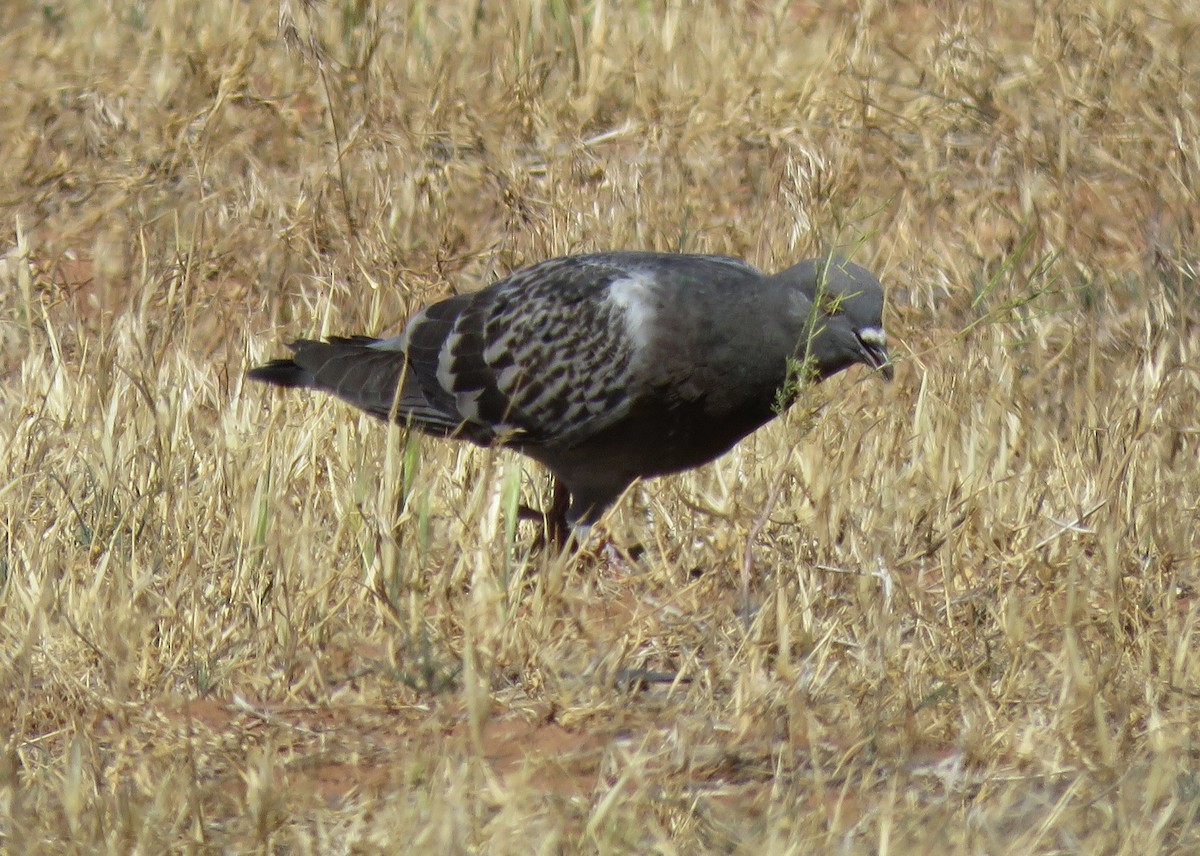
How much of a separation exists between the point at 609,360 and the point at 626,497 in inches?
14.2

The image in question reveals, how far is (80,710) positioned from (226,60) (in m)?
4.22

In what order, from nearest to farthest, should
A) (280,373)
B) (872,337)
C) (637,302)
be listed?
(872,337)
(637,302)
(280,373)

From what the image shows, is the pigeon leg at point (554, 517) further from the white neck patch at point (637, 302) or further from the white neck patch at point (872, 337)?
the white neck patch at point (872, 337)

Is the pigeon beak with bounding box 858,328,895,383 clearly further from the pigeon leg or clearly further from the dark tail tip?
the dark tail tip

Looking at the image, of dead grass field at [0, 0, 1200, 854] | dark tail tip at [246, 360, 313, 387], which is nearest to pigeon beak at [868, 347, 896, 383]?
dead grass field at [0, 0, 1200, 854]

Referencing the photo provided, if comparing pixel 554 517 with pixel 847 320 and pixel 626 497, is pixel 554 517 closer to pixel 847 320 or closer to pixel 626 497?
pixel 626 497

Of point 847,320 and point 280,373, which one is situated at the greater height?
point 847,320

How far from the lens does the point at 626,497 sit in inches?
182

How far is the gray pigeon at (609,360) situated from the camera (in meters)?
4.36

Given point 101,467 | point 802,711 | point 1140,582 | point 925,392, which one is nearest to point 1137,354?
point 925,392

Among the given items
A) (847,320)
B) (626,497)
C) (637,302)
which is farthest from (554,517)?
(847,320)

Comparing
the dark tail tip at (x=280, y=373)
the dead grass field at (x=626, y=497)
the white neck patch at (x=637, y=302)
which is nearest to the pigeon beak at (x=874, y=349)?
the dead grass field at (x=626, y=497)

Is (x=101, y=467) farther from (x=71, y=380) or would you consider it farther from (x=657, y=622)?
(x=657, y=622)

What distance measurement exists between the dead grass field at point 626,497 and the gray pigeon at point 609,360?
6.6 inches
